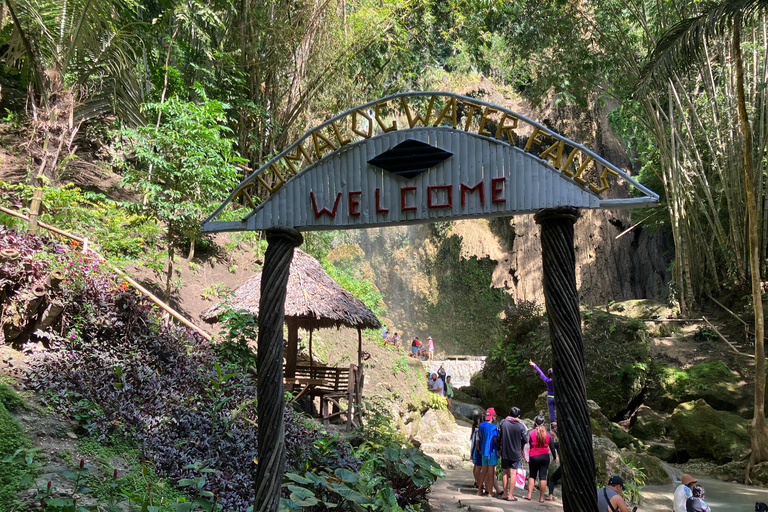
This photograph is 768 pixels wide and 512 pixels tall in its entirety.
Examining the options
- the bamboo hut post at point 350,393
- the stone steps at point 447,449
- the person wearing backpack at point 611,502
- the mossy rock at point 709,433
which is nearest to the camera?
the person wearing backpack at point 611,502

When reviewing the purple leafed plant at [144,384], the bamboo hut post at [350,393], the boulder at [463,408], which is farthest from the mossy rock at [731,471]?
the purple leafed plant at [144,384]

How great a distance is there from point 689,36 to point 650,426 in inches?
355

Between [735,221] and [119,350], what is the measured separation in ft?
46.6

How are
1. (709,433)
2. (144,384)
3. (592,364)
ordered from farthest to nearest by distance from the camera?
1. (592,364)
2. (709,433)
3. (144,384)

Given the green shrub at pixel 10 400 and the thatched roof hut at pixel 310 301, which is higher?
the thatched roof hut at pixel 310 301

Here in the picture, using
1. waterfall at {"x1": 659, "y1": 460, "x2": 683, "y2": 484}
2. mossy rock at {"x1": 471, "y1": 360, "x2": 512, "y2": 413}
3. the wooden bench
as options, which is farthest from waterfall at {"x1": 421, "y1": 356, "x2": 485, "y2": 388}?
the wooden bench

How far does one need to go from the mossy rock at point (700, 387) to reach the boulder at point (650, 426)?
722mm

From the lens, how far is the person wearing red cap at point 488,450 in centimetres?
677

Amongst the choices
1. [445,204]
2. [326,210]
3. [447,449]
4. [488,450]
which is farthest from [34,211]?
[447,449]

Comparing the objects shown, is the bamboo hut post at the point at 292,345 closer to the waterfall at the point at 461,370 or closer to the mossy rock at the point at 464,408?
the mossy rock at the point at 464,408

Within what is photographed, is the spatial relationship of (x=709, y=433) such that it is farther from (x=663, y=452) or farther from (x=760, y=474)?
(x=760, y=474)

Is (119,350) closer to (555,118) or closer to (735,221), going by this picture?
(735,221)

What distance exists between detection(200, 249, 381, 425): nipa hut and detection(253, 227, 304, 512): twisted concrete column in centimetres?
449

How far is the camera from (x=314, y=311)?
8.00 metres
